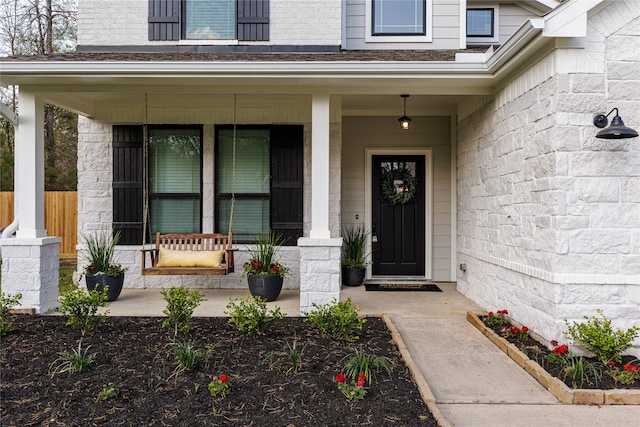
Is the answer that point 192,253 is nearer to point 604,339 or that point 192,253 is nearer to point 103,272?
point 103,272

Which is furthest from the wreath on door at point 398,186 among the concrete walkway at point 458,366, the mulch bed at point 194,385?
the mulch bed at point 194,385

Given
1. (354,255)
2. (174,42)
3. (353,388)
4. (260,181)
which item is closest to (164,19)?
(174,42)

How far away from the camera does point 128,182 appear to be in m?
6.50

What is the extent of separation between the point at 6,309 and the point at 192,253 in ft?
6.31

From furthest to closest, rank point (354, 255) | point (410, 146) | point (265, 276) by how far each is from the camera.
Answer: point (410, 146)
point (354, 255)
point (265, 276)

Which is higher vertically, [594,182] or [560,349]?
[594,182]

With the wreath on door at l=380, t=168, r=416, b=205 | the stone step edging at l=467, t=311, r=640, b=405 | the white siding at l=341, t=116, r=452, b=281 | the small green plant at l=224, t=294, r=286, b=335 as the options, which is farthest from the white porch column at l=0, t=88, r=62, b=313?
the stone step edging at l=467, t=311, r=640, b=405

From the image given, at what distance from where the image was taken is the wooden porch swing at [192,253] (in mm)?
5336

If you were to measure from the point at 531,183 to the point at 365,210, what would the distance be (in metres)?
3.22

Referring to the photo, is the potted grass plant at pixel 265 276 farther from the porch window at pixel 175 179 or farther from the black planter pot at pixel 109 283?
the black planter pot at pixel 109 283

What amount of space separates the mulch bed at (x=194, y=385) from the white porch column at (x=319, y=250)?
0.67m

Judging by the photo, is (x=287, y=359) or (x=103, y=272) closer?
(x=287, y=359)

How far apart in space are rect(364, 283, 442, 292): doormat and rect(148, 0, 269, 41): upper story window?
3.81m

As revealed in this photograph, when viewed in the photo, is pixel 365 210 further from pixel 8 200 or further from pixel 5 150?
pixel 5 150
